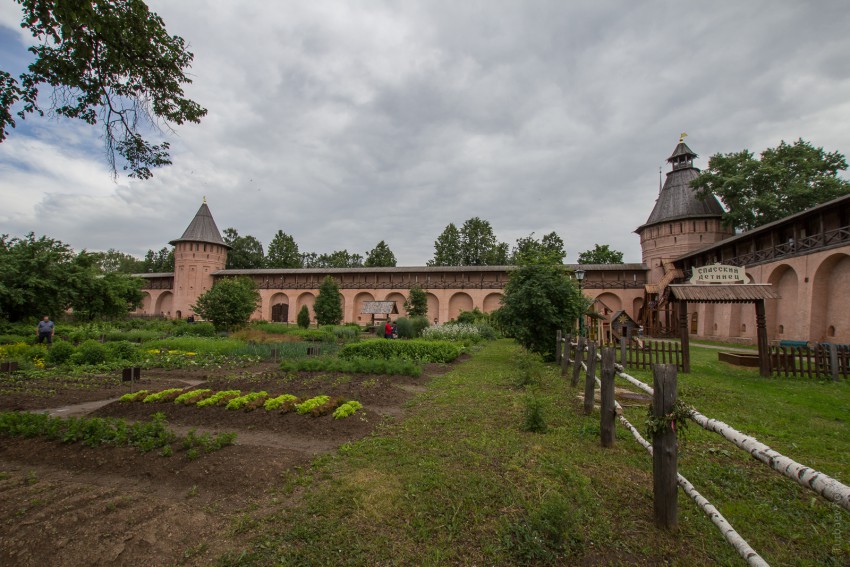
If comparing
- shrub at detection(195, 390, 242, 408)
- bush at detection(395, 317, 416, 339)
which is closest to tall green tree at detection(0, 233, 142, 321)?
bush at detection(395, 317, 416, 339)

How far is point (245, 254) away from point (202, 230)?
14.7m

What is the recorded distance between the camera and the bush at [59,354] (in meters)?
11.2

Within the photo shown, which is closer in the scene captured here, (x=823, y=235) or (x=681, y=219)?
(x=823, y=235)

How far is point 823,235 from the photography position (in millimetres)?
16203

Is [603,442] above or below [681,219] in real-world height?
below

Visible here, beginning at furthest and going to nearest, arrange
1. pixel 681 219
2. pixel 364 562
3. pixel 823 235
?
pixel 681 219 < pixel 823 235 < pixel 364 562

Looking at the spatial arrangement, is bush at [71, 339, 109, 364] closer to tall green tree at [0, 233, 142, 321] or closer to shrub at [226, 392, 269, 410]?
shrub at [226, 392, 269, 410]

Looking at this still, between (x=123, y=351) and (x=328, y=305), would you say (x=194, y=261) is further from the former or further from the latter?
(x=123, y=351)

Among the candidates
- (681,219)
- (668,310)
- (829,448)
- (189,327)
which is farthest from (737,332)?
(189,327)

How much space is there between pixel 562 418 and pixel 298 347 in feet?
32.4

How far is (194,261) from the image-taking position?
132 ft

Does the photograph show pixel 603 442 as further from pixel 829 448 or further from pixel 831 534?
pixel 829 448

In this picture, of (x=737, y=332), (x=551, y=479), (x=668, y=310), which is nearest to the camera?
(x=551, y=479)

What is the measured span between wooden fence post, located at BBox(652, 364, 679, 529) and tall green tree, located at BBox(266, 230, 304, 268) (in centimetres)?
5543
